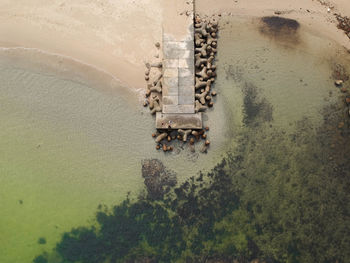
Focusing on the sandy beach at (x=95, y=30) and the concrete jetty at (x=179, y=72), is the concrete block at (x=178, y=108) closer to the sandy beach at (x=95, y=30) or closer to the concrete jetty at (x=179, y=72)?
the concrete jetty at (x=179, y=72)

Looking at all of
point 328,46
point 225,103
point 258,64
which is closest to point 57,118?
point 225,103

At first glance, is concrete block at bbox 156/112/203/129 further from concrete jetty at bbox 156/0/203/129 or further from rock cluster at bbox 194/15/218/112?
rock cluster at bbox 194/15/218/112

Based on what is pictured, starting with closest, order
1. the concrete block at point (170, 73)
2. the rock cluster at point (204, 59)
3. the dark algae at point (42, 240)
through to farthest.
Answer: the dark algae at point (42, 240) < the concrete block at point (170, 73) < the rock cluster at point (204, 59)

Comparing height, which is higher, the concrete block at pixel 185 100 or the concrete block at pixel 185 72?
the concrete block at pixel 185 72

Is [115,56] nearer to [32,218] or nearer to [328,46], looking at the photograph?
[32,218]

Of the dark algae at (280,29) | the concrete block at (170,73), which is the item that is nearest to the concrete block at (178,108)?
the concrete block at (170,73)

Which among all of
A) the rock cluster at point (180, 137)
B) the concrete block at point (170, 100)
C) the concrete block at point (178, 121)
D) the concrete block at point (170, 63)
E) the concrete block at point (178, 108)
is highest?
the concrete block at point (170, 63)
